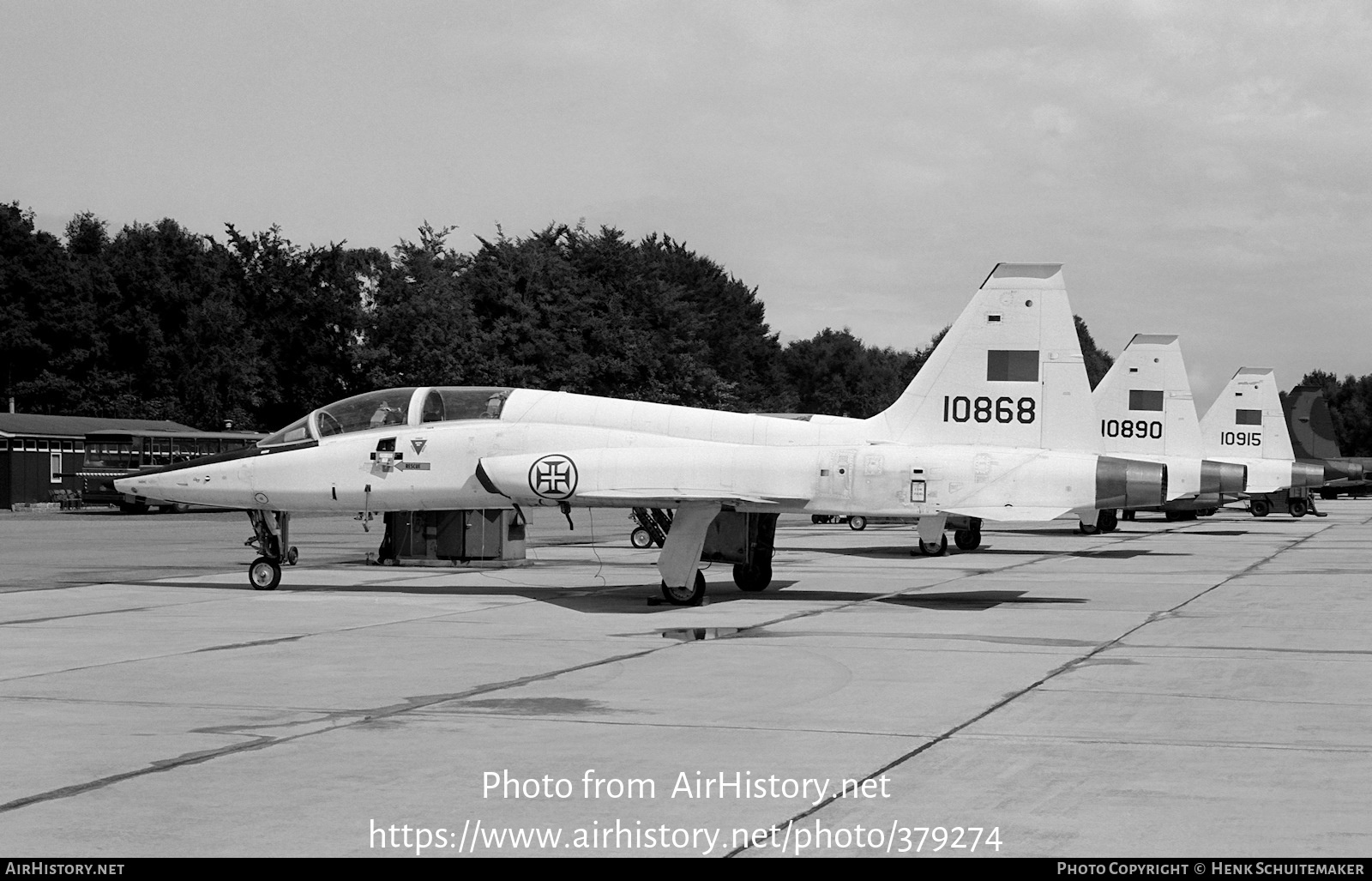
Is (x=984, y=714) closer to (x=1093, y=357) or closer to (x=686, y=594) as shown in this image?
(x=686, y=594)

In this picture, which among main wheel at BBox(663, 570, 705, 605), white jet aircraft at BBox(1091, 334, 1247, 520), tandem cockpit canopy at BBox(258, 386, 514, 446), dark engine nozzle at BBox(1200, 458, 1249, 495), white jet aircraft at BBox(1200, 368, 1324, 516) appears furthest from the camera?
white jet aircraft at BBox(1200, 368, 1324, 516)

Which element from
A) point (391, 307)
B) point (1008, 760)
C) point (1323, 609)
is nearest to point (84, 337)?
point (391, 307)

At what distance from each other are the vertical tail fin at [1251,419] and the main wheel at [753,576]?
3350cm

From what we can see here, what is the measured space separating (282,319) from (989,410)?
241 ft

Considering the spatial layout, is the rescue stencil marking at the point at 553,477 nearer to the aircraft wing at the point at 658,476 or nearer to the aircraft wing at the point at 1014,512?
the aircraft wing at the point at 658,476

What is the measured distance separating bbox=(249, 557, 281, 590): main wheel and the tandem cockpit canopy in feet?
5.76

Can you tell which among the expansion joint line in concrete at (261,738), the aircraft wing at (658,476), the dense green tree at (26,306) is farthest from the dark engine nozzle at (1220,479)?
the dense green tree at (26,306)

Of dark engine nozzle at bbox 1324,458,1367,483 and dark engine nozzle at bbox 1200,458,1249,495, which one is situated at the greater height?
dark engine nozzle at bbox 1324,458,1367,483

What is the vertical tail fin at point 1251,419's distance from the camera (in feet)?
162

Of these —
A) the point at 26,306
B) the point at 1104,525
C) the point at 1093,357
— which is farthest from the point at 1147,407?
the point at 1093,357

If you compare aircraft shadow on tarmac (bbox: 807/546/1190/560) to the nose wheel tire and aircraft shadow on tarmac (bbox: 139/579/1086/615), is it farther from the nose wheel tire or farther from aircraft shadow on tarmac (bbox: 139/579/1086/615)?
aircraft shadow on tarmac (bbox: 139/579/1086/615)

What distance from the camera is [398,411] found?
1986 cm

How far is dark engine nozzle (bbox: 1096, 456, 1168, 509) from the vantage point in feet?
55.8

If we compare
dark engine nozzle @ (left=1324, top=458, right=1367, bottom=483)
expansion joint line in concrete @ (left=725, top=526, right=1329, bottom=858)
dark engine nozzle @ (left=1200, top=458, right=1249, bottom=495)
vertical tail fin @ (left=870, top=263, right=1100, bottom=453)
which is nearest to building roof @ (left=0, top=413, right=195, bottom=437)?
dark engine nozzle @ (left=1200, top=458, right=1249, bottom=495)
